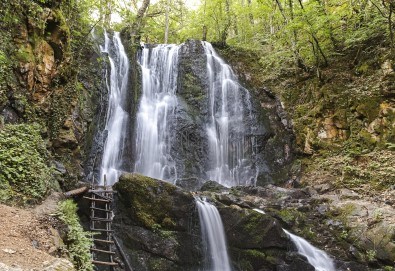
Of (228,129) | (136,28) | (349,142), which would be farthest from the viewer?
(136,28)

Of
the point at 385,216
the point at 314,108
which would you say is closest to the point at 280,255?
the point at 385,216

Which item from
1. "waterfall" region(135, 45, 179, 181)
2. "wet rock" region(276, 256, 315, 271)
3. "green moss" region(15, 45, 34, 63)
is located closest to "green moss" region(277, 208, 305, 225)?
"wet rock" region(276, 256, 315, 271)

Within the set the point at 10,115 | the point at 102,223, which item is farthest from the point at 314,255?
the point at 10,115

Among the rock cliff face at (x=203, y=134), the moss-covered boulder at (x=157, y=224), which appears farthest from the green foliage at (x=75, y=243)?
the rock cliff face at (x=203, y=134)

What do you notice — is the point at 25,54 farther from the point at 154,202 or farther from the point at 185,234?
the point at 185,234

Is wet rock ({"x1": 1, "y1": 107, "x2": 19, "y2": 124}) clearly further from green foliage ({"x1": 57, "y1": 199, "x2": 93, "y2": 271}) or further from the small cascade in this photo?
the small cascade

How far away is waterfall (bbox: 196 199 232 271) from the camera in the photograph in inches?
345

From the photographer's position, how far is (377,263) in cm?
856

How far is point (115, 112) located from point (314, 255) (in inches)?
372

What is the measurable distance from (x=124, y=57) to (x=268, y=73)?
296 inches

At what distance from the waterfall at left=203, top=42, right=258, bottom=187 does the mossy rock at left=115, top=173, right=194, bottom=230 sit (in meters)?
5.33

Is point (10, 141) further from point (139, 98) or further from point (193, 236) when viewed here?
point (139, 98)

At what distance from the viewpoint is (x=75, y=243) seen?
5.93 m

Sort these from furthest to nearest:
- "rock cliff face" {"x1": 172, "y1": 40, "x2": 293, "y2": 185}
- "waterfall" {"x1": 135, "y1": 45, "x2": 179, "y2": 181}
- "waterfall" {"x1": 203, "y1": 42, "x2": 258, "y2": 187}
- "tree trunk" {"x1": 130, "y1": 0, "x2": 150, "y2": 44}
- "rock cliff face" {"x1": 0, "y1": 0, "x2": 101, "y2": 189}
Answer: "tree trunk" {"x1": 130, "y1": 0, "x2": 150, "y2": 44}, "waterfall" {"x1": 203, "y1": 42, "x2": 258, "y2": 187}, "rock cliff face" {"x1": 172, "y1": 40, "x2": 293, "y2": 185}, "waterfall" {"x1": 135, "y1": 45, "x2": 179, "y2": 181}, "rock cliff face" {"x1": 0, "y1": 0, "x2": 101, "y2": 189}
